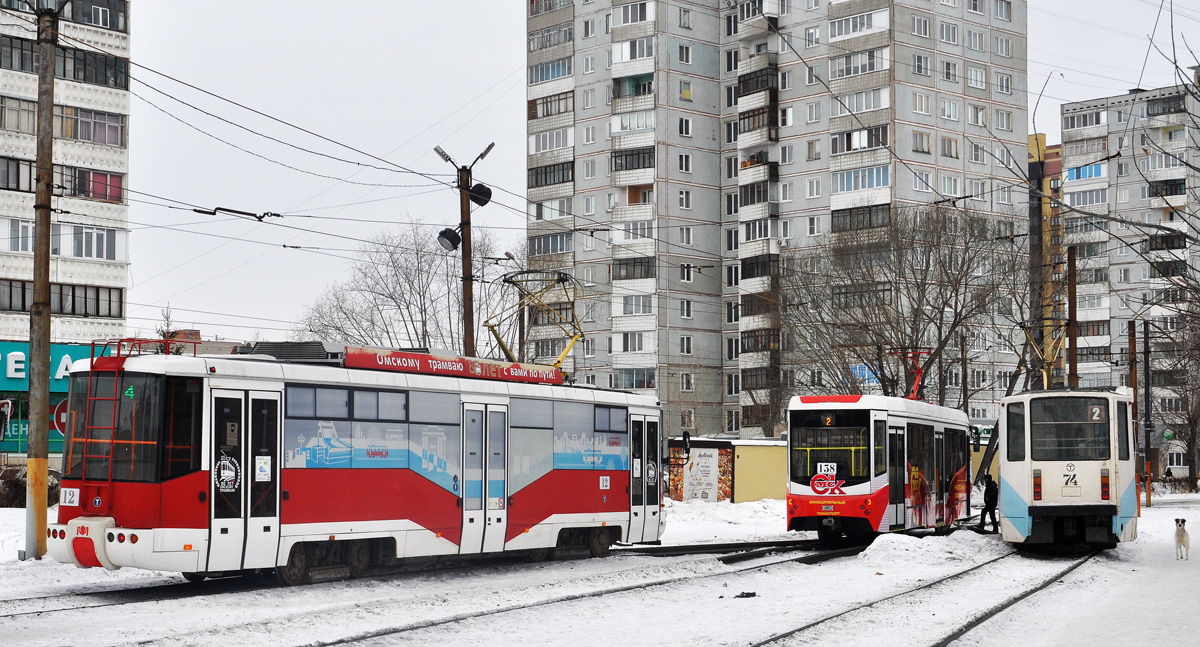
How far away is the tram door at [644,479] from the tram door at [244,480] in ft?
26.7

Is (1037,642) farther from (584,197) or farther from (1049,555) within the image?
(584,197)

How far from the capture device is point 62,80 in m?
50.9

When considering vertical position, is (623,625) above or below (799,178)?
below

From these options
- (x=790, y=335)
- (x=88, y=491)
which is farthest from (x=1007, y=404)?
(x=790, y=335)

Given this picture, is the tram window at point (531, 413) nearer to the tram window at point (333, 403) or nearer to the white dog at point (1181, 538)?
the tram window at point (333, 403)

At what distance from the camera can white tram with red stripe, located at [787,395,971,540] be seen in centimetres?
2584

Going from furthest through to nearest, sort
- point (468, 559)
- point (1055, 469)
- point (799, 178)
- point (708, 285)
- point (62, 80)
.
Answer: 1. point (708, 285)
2. point (799, 178)
3. point (62, 80)
4. point (1055, 469)
5. point (468, 559)

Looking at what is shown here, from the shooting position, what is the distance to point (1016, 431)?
25.5 m

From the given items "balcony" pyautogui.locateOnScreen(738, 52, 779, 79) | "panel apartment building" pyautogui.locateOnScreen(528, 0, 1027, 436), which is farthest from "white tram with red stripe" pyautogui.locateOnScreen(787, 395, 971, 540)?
"balcony" pyautogui.locateOnScreen(738, 52, 779, 79)

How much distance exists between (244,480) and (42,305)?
603 cm

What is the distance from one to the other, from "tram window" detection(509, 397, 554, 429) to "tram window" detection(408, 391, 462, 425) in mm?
1254

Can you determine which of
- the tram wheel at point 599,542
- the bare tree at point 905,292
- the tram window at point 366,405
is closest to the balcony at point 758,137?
the bare tree at point 905,292

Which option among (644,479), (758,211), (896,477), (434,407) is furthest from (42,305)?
(758,211)

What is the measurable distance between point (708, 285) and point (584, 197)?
9.34 meters
